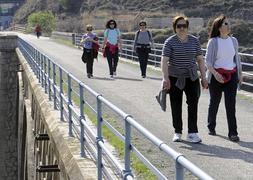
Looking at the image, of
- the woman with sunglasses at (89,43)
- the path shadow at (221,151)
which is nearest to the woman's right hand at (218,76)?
the path shadow at (221,151)

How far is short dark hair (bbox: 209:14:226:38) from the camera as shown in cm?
777

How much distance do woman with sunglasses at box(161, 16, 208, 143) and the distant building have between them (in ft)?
399

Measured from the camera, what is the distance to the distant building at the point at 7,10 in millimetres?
130375

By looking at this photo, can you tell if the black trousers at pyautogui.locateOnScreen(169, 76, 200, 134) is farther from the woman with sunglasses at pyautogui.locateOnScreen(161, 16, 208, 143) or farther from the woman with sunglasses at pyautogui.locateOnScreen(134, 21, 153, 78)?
the woman with sunglasses at pyautogui.locateOnScreen(134, 21, 153, 78)

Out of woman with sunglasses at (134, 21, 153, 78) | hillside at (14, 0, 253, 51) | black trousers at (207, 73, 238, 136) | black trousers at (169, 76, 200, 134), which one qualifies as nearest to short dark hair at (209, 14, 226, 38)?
black trousers at (207, 73, 238, 136)

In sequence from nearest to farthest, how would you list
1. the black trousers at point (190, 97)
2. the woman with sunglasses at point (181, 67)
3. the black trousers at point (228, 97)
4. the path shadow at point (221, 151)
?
1. the path shadow at point (221, 151)
2. the woman with sunglasses at point (181, 67)
3. the black trousers at point (190, 97)
4. the black trousers at point (228, 97)

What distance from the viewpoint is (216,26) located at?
7805 millimetres

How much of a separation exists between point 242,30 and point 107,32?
4011 cm

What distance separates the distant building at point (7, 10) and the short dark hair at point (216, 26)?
121406 millimetres

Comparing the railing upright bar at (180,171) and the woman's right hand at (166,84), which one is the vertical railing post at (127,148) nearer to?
the railing upright bar at (180,171)

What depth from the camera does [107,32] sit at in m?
16.2

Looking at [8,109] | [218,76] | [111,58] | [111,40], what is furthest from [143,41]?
[8,109]

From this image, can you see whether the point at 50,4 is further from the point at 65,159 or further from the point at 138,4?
the point at 65,159

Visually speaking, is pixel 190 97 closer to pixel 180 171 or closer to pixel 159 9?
pixel 180 171
